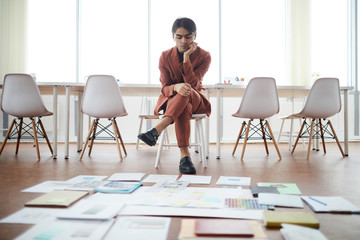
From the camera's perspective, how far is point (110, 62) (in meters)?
4.88

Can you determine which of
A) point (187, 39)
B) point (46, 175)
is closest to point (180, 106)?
A: point (187, 39)

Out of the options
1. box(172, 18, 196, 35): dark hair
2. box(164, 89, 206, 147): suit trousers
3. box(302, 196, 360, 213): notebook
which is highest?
box(172, 18, 196, 35): dark hair

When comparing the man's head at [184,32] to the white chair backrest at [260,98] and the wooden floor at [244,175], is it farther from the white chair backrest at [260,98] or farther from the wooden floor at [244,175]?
the wooden floor at [244,175]

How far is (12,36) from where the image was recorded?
4617 mm

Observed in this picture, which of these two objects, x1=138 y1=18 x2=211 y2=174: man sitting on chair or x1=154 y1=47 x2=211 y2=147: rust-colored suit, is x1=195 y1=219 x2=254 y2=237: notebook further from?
x1=154 y1=47 x2=211 y2=147: rust-colored suit

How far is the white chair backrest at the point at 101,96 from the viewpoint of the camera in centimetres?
266

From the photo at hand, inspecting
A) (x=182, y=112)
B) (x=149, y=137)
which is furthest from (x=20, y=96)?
(x=182, y=112)

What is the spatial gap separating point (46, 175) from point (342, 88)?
2.99 meters

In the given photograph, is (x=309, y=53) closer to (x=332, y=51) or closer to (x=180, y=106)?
(x=332, y=51)

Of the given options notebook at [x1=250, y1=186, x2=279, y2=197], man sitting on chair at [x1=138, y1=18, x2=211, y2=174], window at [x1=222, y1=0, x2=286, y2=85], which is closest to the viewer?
notebook at [x1=250, y1=186, x2=279, y2=197]

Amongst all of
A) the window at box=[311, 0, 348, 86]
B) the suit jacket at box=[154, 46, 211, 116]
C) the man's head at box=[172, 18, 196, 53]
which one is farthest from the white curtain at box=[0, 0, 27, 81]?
the window at box=[311, 0, 348, 86]

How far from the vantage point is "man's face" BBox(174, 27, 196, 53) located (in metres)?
2.18

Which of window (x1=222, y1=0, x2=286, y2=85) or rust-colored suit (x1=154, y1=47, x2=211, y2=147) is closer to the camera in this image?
rust-colored suit (x1=154, y1=47, x2=211, y2=147)

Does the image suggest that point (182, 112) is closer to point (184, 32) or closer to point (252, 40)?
point (184, 32)
